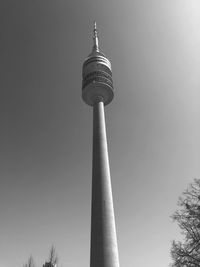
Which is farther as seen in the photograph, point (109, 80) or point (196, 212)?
point (109, 80)

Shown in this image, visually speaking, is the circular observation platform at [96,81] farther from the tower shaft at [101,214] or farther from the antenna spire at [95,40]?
the tower shaft at [101,214]

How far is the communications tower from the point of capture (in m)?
33.9

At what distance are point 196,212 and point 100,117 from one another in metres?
26.0

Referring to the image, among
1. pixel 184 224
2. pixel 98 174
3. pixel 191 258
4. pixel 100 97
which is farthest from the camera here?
pixel 100 97

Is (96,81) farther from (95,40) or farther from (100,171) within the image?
(100,171)

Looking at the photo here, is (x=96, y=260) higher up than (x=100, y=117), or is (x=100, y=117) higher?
(x=100, y=117)

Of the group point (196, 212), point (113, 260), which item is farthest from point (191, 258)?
point (113, 260)

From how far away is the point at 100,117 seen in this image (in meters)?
49.2

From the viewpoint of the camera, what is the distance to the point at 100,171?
41250mm

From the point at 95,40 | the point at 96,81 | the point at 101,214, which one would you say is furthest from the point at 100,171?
the point at 95,40

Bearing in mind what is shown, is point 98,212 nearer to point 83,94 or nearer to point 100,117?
point 100,117

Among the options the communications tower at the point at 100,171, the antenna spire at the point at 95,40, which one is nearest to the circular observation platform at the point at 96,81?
the communications tower at the point at 100,171

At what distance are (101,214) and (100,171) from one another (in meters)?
7.06

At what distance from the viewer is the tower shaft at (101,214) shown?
33.4 metres
